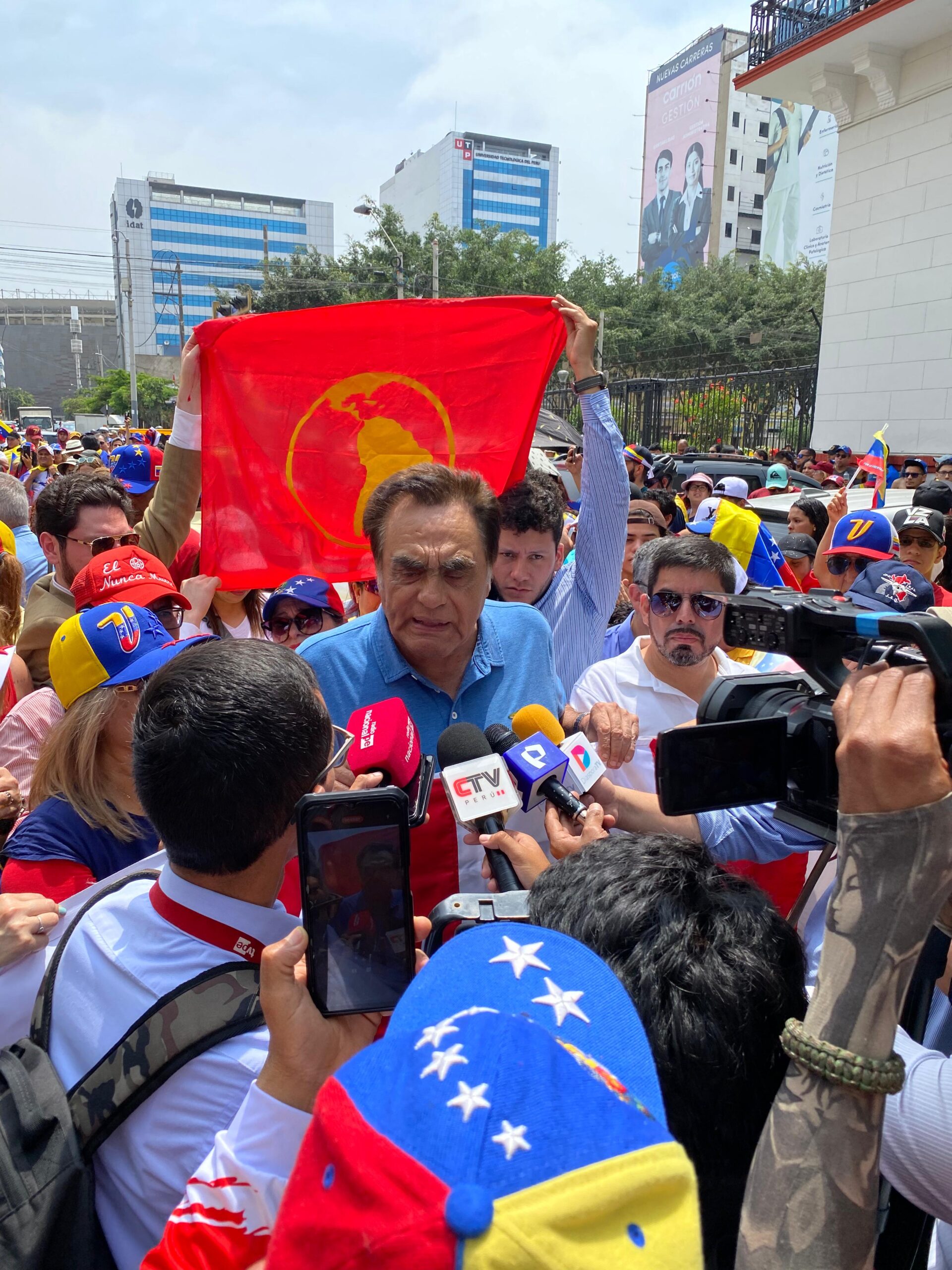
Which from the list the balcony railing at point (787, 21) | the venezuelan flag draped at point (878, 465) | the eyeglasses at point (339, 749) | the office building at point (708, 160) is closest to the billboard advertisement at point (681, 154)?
the office building at point (708, 160)

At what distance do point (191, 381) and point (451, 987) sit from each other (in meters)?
3.23

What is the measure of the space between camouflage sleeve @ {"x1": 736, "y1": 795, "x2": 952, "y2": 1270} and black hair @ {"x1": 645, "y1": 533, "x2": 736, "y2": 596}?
206 cm

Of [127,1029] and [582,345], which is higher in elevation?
[582,345]

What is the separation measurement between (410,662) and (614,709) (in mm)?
536

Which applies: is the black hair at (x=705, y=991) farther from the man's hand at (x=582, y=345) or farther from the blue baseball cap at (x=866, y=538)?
the blue baseball cap at (x=866, y=538)

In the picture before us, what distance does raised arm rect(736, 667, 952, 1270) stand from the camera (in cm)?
90

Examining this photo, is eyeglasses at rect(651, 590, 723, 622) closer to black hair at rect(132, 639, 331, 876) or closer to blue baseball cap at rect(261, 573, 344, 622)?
blue baseball cap at rect(261, 573, 344, 622)

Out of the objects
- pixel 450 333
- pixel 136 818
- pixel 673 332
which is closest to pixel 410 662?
pixel 136 818

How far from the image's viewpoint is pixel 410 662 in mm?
2371

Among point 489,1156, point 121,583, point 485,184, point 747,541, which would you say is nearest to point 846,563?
point 747,541

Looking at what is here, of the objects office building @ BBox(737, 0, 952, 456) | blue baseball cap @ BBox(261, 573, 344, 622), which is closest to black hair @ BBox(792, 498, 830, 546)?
blue baseball cap @ BBox(261, 573, 344, 622)

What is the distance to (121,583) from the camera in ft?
9.77

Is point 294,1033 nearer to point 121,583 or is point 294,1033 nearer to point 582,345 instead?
point 121,583

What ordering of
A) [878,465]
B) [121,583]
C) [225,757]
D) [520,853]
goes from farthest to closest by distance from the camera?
[878,465], [121,583], [520,853], [225,757]
